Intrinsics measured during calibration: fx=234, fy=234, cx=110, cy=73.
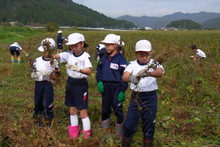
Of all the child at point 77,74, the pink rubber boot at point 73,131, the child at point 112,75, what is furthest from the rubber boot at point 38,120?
the child at point 112,75

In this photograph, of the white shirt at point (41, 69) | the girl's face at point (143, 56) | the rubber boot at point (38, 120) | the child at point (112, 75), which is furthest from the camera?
the rubber boot at point (38, 120)

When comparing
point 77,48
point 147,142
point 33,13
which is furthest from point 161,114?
point 33,13

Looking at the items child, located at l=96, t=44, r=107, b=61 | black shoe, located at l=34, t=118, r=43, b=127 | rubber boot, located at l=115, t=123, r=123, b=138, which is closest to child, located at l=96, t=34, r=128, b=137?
rubber boot, located at l=115, t=123, r=123, b=138

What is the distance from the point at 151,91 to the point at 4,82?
17.6 feet

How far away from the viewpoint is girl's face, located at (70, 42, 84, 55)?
3496 mm

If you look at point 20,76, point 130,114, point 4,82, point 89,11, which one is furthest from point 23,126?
point 89,11

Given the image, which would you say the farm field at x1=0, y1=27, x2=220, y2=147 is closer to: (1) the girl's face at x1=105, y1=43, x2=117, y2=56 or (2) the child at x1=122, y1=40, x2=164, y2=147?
(2) the child at x1=122, y1=40, x2=164, y2=147

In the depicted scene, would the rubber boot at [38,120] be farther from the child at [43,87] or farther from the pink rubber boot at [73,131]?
the pink rubber boot at [73,131]

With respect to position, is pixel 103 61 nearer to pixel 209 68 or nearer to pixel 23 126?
pixel 23 126

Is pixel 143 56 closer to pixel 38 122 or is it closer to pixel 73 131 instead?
pixel 73 131

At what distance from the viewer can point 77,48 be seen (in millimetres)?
3498

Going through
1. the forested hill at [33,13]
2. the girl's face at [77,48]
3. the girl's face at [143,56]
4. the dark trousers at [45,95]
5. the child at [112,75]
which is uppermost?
the forested hill at [33,13]

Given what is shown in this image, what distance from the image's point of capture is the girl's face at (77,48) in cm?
350

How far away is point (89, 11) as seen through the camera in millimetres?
173500
